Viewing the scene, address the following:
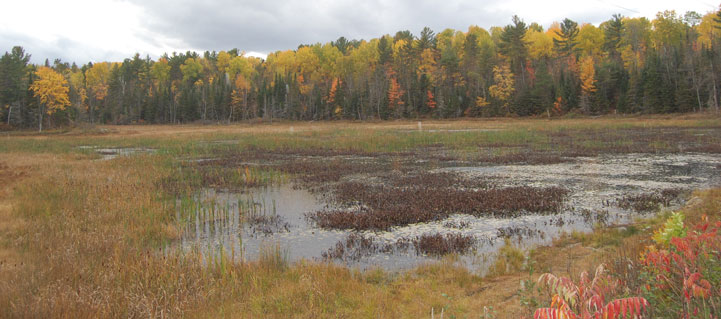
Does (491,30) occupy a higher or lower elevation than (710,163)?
higher

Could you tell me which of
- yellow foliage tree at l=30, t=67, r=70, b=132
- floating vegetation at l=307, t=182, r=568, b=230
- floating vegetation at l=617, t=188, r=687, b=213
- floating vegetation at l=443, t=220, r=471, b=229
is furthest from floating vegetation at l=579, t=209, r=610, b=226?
yellow foliage tree at l=30, t=67, r=70, b=132

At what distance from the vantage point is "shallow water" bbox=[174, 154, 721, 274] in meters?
8.55

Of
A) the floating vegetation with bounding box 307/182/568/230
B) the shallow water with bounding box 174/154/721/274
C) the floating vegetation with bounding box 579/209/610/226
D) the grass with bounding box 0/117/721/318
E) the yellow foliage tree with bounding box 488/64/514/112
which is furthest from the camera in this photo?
the yellow foliage tree with bounding box 488/64/514/112

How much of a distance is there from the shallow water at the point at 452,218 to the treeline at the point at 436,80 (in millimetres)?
51259

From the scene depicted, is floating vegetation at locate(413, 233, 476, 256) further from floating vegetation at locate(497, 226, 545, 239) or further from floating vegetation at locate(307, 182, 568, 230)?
floating vegetation at locate(307, 182, 568, 230)

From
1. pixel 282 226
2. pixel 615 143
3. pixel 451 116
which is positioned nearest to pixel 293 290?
pixel 282 226

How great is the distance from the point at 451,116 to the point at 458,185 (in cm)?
6685

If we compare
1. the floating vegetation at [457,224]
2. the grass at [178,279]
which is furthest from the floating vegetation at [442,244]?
the floating vegetation at [457,224]

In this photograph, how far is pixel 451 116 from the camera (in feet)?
263

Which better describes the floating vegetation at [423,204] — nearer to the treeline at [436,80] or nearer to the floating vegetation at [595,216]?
the floating vegetation at [595,216]

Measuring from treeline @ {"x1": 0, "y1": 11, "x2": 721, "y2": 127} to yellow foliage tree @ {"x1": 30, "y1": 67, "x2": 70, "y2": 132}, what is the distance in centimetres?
23

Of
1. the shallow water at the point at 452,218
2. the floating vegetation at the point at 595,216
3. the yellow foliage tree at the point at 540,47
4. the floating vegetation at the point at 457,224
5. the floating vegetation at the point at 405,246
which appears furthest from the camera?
the yellow foliage tree at the point at 540,47

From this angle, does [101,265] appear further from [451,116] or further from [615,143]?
[451,116]

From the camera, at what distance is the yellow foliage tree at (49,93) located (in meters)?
65.2
